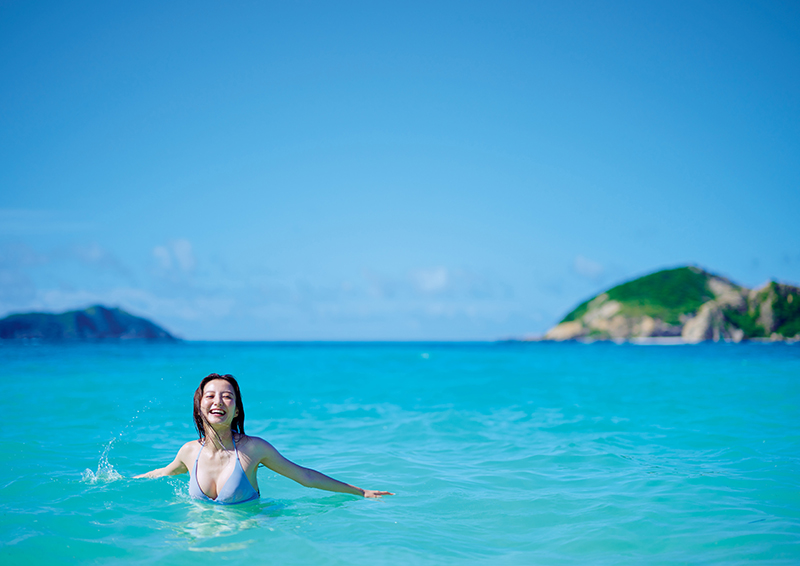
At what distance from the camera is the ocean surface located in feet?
16.3

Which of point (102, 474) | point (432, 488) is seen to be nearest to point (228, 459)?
point (432, 488)

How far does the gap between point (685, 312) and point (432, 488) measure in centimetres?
16211

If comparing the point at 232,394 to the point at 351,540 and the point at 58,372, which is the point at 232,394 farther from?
the point at 58,372

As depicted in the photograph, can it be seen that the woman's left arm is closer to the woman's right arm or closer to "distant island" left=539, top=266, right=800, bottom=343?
the woman's right arm

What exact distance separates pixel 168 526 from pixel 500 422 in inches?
356

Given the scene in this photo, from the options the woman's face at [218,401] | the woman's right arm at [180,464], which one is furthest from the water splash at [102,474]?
the woman's face at [218,401]

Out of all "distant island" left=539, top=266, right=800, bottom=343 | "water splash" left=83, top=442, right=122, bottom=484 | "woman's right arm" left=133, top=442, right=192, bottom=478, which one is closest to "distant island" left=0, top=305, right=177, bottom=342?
"distant island" left=539, top=266, right=800, bottom=343

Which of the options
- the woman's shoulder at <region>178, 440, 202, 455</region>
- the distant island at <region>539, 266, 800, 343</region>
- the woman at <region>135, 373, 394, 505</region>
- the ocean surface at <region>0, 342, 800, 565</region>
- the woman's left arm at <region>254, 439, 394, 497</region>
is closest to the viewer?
the ocean surface at <region>0, 342, 800, 565</region>

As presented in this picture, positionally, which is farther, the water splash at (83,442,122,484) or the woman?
the water splash at (83,442,122,484)

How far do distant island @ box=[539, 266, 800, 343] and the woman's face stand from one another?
147m

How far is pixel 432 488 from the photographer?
23.2ft

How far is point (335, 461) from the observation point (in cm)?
883

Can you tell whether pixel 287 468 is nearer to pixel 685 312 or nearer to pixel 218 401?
pixel 218 401

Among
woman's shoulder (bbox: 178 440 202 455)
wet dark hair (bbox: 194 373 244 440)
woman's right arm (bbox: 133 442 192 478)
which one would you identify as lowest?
woman's right arm (bbox: 133 442 192 478)
